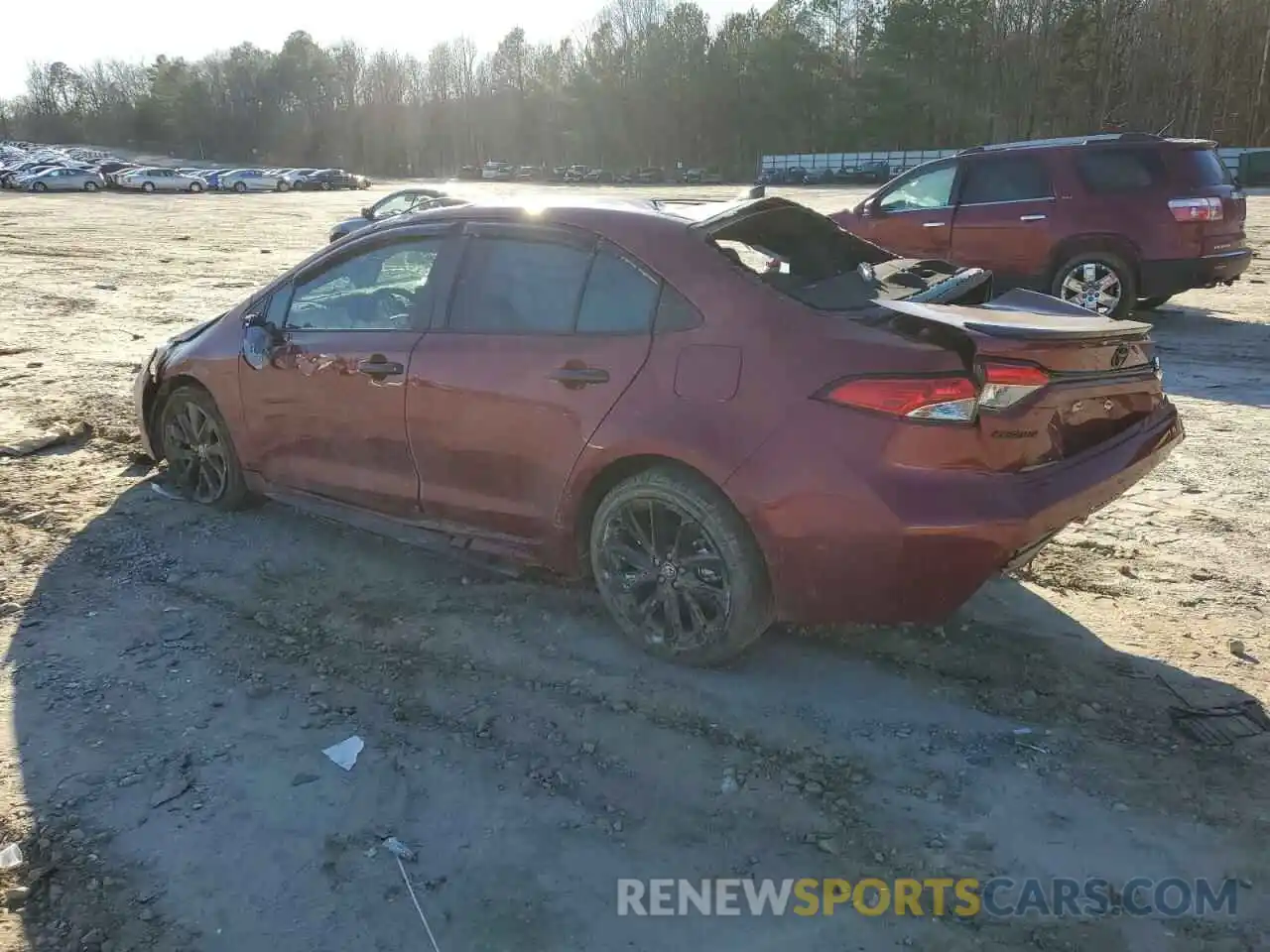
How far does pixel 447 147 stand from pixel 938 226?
10109 centimetres

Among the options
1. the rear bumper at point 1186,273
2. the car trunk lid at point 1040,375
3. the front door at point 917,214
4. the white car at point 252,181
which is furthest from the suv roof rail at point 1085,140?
the white car at point 252,181

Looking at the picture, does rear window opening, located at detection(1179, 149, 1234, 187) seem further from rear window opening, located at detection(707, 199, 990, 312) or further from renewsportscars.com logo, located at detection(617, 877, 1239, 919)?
renewsportscars.com logo, located at detection(617, 877, 1239, 919)

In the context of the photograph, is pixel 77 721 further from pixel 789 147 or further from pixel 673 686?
pixel 789 147

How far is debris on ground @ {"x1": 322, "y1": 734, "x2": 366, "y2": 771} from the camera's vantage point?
122 inches

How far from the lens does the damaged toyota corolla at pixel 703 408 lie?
3.07m

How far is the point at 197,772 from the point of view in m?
3.05

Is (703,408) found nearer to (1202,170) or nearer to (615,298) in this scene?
(615,298)

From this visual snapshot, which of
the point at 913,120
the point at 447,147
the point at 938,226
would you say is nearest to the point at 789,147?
the point at 913,120

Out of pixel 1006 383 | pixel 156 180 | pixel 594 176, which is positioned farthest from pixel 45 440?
pixel 594 176

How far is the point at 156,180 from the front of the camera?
54125 millimetres

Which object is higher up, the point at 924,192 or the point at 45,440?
the point at 924,192

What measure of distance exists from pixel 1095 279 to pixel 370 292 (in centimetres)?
778

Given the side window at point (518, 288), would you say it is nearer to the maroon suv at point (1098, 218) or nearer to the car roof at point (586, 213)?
the car roof at point (586, 213)

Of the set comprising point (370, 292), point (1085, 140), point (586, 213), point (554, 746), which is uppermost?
point (1085, 140)
